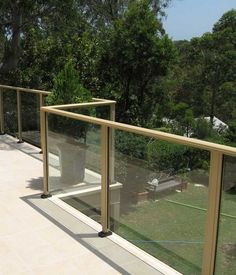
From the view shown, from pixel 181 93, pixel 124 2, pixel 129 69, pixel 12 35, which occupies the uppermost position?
pixel 124 2

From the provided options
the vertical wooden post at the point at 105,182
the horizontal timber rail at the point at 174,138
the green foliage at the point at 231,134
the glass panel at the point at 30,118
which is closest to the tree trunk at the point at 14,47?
the glass panel at the point at 30,118

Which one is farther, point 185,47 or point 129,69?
point 185,47

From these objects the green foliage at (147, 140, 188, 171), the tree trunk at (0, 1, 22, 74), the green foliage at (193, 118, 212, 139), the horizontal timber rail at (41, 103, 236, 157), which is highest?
the tree trunk at (0, 1, 22, 74)

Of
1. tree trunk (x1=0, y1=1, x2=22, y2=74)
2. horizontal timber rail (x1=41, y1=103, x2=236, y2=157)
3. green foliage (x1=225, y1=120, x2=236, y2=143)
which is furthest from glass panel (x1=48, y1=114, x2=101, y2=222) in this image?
green foliage (x1=225, y1=120, x2=236, y2=143)

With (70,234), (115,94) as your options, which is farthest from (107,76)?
(70,234)

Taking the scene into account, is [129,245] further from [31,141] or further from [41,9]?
[41,9]

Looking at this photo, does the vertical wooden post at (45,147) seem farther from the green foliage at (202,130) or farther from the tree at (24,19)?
the green foliage at (202,130)

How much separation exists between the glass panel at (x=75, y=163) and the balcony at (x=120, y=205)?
0.04ft

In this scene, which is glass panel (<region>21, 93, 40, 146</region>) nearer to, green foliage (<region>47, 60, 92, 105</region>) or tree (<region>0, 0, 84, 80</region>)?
green foliage (<region>47, 60, 92, 105</region>)

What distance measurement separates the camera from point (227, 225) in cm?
280

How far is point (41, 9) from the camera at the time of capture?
9766mm

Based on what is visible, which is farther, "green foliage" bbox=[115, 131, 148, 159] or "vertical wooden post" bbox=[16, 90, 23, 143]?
"vertical wooden post" bbox=[16, 90, 23, 143]

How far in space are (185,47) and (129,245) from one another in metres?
37.6

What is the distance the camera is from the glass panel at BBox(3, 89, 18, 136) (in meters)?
7.77
